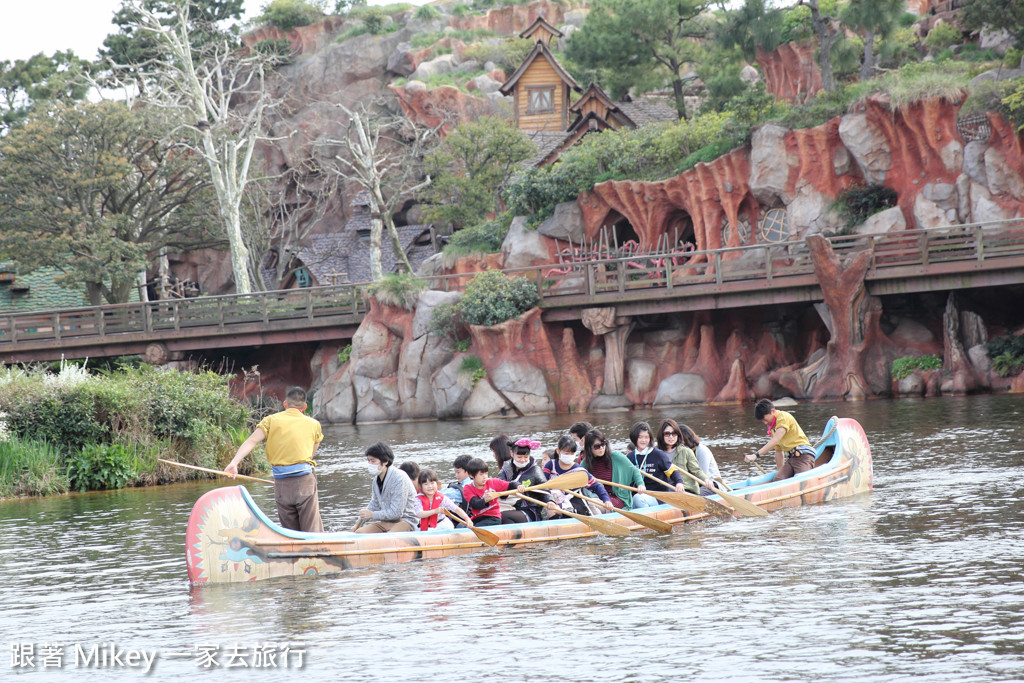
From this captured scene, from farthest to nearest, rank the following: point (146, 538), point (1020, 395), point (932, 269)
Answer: point (932, 269) → point (1020, 395) → point (146, 538)

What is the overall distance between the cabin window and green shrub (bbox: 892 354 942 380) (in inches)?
1132

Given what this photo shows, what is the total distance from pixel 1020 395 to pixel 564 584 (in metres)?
19.4

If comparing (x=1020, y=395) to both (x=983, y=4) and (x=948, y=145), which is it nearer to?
(x=948, y=145)

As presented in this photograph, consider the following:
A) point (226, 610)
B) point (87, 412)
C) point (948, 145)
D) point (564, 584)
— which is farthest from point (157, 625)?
point (948, 145)

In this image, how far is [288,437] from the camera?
11969 millimetres

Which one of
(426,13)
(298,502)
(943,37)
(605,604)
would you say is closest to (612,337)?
(943,37)

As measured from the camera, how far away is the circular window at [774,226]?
36281 mm

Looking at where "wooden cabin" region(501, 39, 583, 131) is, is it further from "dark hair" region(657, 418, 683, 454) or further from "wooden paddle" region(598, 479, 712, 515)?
"wooden paddle" region(598, 479, 712, 515)

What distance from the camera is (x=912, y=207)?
32.8m

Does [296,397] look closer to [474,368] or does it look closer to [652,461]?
[652,461]

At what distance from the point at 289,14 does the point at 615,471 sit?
186 feet

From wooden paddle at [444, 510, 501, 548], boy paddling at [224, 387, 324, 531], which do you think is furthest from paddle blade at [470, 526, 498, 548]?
boy paddling at [224, 387, 324, 531]

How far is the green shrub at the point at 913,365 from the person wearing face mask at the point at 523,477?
732 inches

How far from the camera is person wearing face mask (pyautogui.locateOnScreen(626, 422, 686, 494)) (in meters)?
14.3
